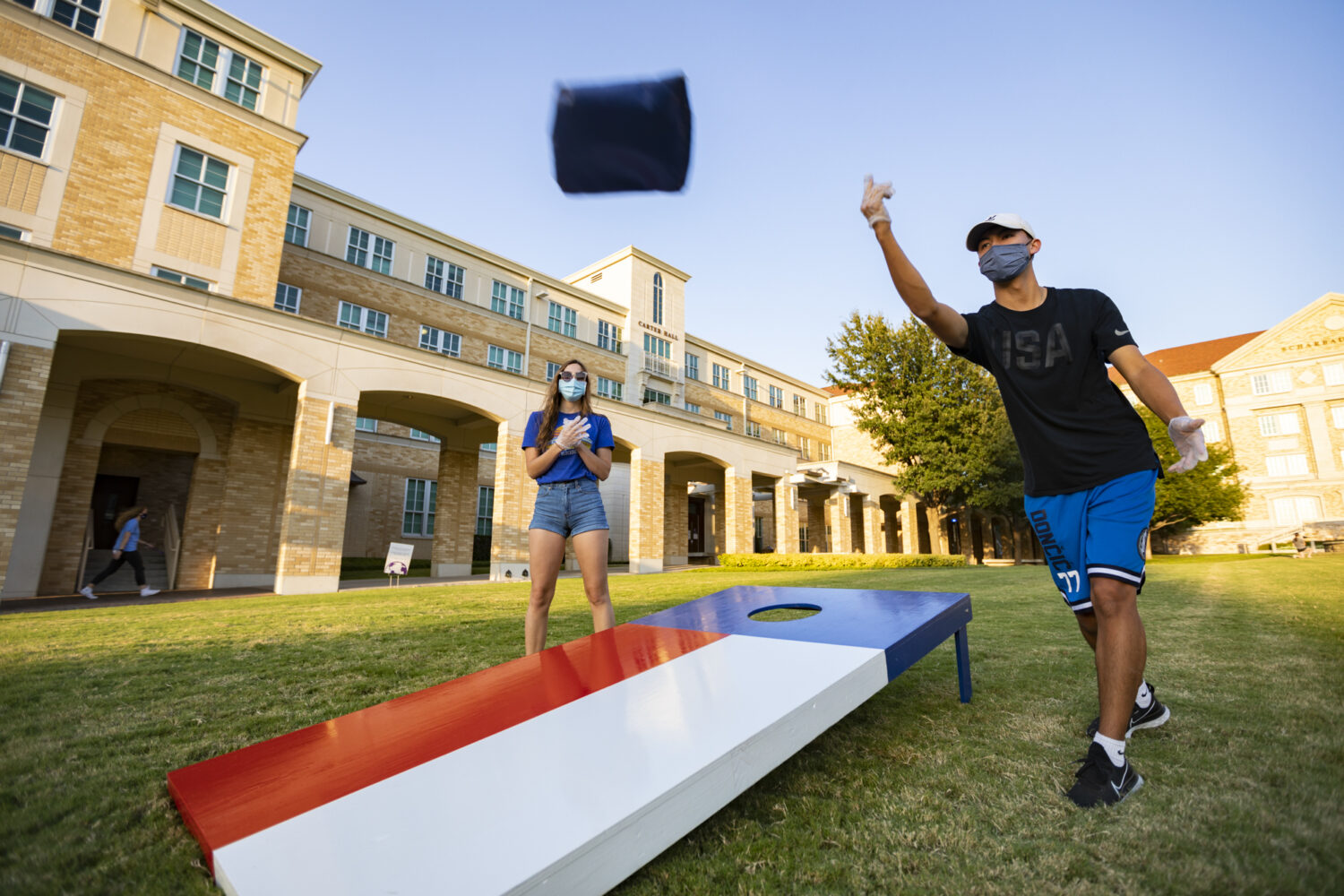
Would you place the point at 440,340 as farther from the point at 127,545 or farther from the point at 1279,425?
the point at 1279,425

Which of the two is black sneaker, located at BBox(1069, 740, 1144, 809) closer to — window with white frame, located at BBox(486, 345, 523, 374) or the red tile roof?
window with white frame, located at BBox(486, 345, 523, 374)

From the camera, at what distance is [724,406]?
34.1 m

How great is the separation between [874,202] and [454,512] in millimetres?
17621

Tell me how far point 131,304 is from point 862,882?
13.7m

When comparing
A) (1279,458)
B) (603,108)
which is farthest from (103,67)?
(1279,458)

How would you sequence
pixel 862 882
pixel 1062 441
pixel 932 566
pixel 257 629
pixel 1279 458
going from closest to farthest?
pixel 862 882, pixel 1062 441, pixel 257 629, pixel 932 566, pixel 1279 458

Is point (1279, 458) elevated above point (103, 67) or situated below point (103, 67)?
below

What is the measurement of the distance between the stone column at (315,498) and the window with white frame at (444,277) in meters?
11.8

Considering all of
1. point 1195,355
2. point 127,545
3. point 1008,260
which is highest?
point 1195,355

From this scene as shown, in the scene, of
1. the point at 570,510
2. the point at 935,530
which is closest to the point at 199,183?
the point at 570,510

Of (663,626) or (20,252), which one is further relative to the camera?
(20,252)

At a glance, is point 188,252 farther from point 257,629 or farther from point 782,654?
point 782,654

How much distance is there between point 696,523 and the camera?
112ft

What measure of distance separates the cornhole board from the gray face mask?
1.59 metres
